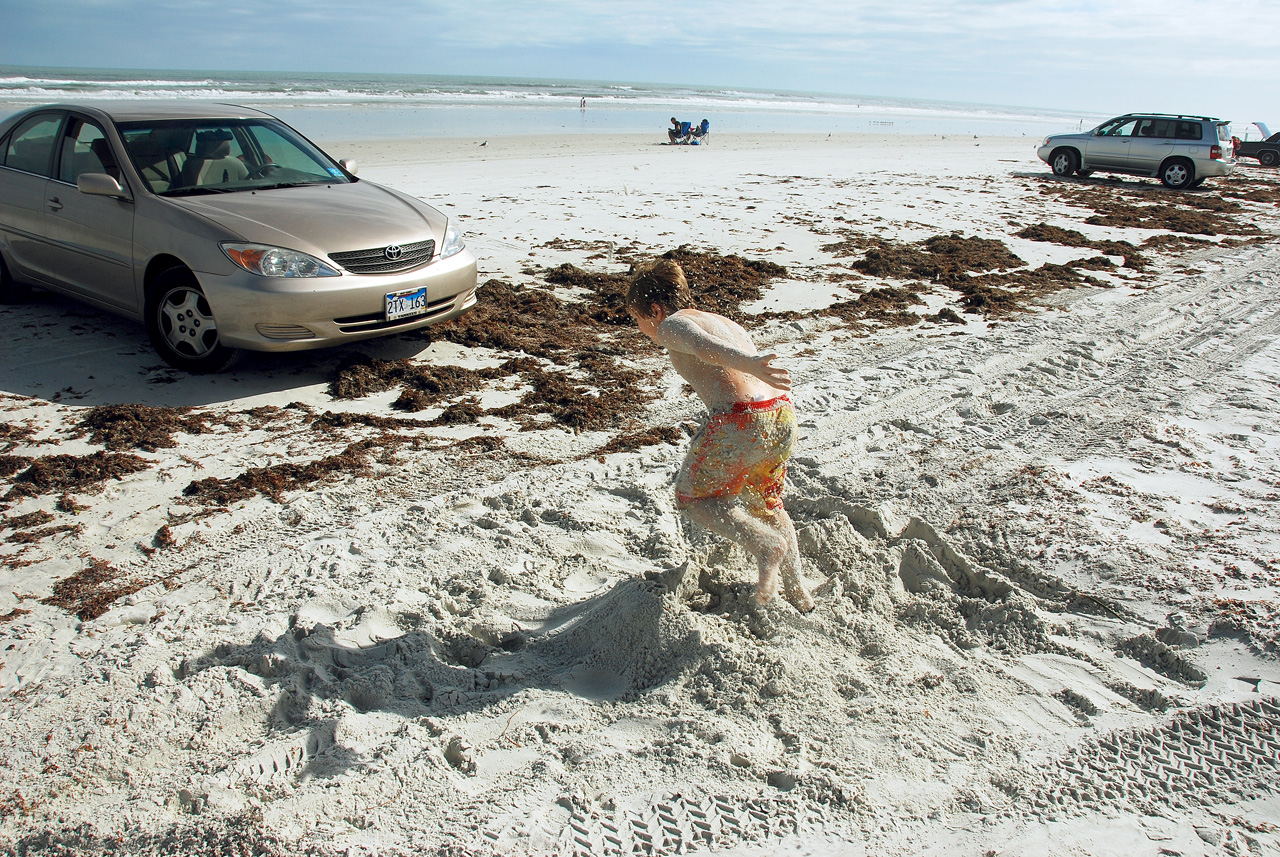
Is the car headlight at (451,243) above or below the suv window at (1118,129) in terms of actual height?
below

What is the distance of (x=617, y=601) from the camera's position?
327cm

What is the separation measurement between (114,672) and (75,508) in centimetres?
153

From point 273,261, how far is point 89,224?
180 centimetres

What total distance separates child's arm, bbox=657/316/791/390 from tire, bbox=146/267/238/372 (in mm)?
3979

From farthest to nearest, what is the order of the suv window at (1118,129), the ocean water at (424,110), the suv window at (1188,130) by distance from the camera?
the ocean water at (424,110) < the suv window at (1118,129) < the suv window at (1188,130)

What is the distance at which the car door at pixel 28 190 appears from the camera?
6.23 metres

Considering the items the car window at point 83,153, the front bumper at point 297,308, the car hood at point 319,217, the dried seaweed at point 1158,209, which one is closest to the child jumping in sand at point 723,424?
the front bumper at point 297,308

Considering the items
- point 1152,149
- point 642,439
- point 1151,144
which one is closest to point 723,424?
point 642,439

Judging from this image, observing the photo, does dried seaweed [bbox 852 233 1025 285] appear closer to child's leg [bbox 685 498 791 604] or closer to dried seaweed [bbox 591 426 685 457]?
dried seaweed [bbox 591 426 685 457]

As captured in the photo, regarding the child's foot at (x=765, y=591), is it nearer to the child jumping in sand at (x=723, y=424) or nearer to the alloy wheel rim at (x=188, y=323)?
the child jumping in sand at (x=723, y=424)

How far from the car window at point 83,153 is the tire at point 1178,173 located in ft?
67.9

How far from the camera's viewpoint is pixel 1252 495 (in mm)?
4340

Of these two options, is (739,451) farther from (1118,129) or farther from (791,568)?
(1118,129)

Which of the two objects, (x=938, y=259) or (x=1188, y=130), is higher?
(x=1188, y=130)
